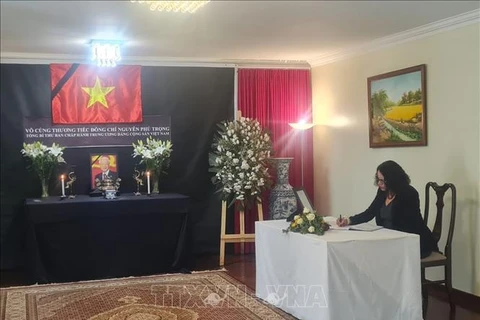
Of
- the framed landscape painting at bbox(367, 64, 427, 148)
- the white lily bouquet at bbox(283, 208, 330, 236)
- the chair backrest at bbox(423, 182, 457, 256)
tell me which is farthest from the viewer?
the framed landscape painting at bbox(367, 64, 427, 148)

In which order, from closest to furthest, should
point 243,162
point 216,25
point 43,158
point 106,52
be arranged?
point 216,25 → point 106,52 → point 43,158 → point 243,162

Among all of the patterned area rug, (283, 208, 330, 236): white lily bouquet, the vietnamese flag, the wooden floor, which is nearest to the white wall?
the wooden floor

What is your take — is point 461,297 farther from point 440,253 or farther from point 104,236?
point 104,236

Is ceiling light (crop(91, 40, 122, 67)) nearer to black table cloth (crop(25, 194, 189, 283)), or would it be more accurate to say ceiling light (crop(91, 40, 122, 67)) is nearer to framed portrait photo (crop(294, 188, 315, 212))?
black table cloth (crop(25, 194, 189, 283))

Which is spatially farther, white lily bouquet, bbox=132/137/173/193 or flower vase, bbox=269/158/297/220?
flower vase, bbox=269/158/297/220

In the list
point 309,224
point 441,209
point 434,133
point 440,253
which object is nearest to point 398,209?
point 440,253

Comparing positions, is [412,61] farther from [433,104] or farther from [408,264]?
[408,264]

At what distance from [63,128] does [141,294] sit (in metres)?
2.41

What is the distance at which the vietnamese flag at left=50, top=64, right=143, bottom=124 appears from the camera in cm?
651

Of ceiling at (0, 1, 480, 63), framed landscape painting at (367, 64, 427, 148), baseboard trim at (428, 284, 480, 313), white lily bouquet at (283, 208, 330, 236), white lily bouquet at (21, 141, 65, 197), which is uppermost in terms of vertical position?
ceiling at (0, 1, 480, 63)

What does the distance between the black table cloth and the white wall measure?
193 cm

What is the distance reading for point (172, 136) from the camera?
22.8 feet

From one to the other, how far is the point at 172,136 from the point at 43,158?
5.06 ft

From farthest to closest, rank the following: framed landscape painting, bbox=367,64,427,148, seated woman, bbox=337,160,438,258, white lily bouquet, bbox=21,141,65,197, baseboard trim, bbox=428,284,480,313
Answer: white lily bouquet, bbox=21,141,65,197
framed landscape painting, bbox=367,64,427,148
baseboard trim, bbox=428,284,480,313
seated woman, bbox=337,160,438,258
